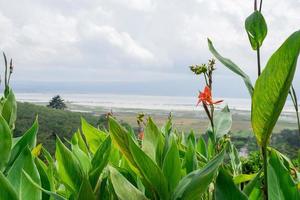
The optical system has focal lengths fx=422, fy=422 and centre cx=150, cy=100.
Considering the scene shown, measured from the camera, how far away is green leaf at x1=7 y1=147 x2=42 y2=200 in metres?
0.80

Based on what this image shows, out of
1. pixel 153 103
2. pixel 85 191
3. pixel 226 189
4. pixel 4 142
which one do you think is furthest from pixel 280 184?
pixel 153 103

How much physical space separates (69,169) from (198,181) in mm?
319

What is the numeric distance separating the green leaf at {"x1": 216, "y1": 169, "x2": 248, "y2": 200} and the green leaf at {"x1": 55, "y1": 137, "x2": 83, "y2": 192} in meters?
0.30

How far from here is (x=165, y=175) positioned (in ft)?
2.51

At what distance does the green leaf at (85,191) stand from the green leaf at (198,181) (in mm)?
145

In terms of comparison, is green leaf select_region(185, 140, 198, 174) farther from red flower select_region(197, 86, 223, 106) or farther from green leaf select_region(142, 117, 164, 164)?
red flower select_region(197, 86, 223, 106)

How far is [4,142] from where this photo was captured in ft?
3.06

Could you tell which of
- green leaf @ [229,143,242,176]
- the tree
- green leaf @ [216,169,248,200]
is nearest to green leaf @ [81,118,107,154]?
green leaf @ [229,143,242,176]

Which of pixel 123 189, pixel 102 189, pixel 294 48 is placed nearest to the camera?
pixel 294 48

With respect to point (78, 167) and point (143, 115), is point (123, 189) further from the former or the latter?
point (143, 115)

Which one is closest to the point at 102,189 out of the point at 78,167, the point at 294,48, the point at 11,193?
the point at 78,167

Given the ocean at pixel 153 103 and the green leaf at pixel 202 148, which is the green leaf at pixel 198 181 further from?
the green leaf at pixel 202 148

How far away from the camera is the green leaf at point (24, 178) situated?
0.80m

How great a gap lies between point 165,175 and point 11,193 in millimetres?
267
